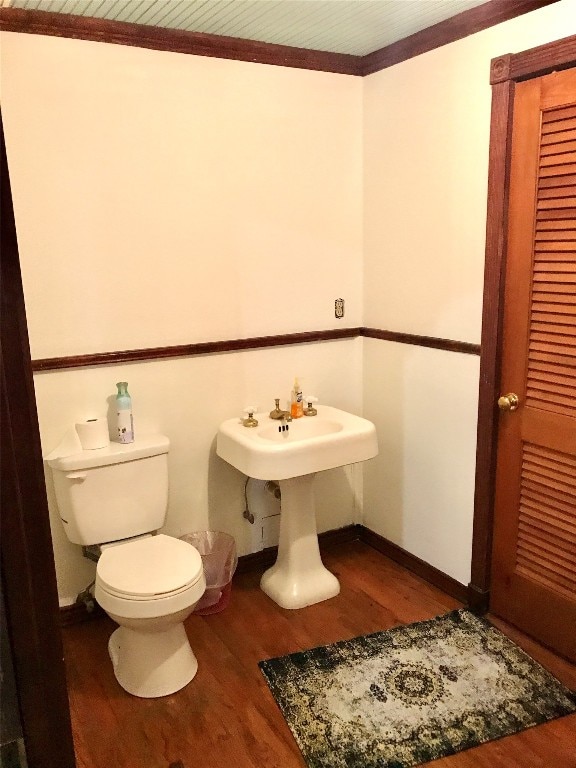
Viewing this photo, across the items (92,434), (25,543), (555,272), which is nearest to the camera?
(25,543)

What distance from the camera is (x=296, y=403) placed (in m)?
2.75

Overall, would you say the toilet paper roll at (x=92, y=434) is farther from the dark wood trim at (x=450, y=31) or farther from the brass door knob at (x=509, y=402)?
the dark wood trim at (x=450, y=31)

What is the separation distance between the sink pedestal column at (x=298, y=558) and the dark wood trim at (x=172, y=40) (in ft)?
5.54

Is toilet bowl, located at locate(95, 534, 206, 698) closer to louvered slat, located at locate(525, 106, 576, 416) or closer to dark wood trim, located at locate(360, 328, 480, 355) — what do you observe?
dark wood trim, located at locate(360, 328, 480, 355)

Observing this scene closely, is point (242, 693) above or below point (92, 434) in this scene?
below

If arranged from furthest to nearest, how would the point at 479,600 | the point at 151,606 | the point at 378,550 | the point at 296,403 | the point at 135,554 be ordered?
the point at 378,550, the point at 296,403, the point at 479,600, the point at 135,554, the point at 151,606

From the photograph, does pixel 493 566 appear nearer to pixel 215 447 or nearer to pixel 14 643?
pixel 215 447

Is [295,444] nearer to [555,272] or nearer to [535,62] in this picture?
[555,272]

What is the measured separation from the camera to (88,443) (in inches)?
92.0

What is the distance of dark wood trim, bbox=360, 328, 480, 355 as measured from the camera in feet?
7.96

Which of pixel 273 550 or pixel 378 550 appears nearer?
pixel 273 550

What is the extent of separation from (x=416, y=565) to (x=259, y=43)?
89.6 inches

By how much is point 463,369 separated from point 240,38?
60.9 inches

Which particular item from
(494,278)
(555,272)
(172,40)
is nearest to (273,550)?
(494,278)
